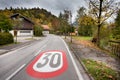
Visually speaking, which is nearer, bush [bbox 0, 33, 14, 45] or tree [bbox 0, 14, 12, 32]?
bush [bbox 0, 33, 14, 45]

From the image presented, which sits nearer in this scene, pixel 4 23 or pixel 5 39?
pixel 5 39

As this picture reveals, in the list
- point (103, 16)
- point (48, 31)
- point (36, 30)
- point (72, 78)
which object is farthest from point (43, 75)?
point (48, 31)

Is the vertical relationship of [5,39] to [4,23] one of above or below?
below

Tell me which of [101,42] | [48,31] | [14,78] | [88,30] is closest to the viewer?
[14,78]

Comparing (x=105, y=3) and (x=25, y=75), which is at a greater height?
(x=105, y=3)

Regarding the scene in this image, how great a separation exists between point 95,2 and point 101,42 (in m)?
9.20

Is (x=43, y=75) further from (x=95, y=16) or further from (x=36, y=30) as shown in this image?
(x=36, y=30)

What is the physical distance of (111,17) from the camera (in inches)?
1180

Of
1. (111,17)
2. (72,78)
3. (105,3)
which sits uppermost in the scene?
(105,3)

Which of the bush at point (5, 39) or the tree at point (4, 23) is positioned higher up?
the tree at point (4, 23)

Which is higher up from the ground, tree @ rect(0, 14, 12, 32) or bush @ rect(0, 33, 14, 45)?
tree @ rect(0, 14, 12, 32)

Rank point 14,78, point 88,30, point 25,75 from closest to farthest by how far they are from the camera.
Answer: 1. point 14,78
2. point 25,75
3. point 88,30

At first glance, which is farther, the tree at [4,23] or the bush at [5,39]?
the tree at [4,23]

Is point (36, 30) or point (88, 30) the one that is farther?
point (88, 30)
